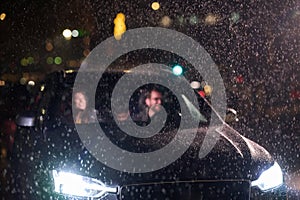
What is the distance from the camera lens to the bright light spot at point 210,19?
22619 millimetres

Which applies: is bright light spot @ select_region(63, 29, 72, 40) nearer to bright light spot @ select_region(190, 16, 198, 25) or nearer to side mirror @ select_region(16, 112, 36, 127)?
bright light spot @ select_region(190, 16, 198, 25)

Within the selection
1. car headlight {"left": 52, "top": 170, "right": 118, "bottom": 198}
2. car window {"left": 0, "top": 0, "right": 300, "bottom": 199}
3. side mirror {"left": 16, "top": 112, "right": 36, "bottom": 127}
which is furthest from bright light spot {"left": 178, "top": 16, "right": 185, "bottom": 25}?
car headlight {"left": 52, "top": 170, "right": 118, "bottom": 198}

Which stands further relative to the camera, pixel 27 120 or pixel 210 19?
pixel 210 19

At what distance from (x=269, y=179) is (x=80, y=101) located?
174 centimetres

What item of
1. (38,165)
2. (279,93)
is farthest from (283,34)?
(38,165)

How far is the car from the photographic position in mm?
4996

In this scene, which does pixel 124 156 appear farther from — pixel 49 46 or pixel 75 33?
pixel 49 46

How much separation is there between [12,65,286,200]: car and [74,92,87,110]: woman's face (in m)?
0.06

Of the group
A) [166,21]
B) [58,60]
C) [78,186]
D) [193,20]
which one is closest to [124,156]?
[78,186]

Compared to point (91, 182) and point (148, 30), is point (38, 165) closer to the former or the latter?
point (91, 182)

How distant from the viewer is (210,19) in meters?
22.8

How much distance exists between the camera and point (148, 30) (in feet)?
78.8

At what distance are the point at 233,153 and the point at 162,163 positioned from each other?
0.62 metres

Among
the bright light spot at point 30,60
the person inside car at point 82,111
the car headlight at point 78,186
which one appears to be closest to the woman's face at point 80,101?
the person inside car at point 82,111
